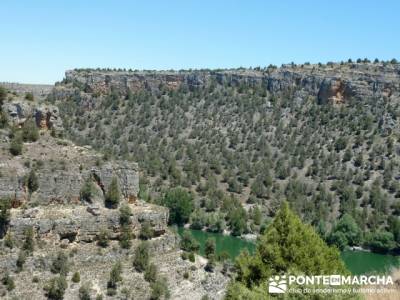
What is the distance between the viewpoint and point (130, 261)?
122ft

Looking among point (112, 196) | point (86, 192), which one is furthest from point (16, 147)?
point (112, 196)

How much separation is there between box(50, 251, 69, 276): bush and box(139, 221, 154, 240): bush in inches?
228

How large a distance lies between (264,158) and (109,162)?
171 feet

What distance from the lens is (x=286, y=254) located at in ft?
70.2

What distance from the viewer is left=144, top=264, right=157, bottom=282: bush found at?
35.9 metres

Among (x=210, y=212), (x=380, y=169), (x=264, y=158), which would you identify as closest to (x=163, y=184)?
(x=210, y=212)

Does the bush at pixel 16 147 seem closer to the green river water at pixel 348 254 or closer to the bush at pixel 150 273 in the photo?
the bush at pixel 150 273

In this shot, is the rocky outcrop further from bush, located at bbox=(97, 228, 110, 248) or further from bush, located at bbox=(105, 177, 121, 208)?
bush, located at bbox=(105, 177, 121, 208)

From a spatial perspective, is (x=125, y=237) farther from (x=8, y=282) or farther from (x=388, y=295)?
(x=388, y=295)

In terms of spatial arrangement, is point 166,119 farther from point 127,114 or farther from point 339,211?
point 339,211

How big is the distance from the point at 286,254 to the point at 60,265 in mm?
17423

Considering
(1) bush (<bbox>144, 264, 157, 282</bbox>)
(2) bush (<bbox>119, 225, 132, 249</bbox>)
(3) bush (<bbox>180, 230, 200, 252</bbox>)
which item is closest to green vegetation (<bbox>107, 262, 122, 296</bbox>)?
(1) bush (<bbox>144, 264, 157, 282</bbox>)

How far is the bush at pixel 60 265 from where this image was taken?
112ft

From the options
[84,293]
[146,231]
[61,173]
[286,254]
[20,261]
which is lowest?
[84,293]
